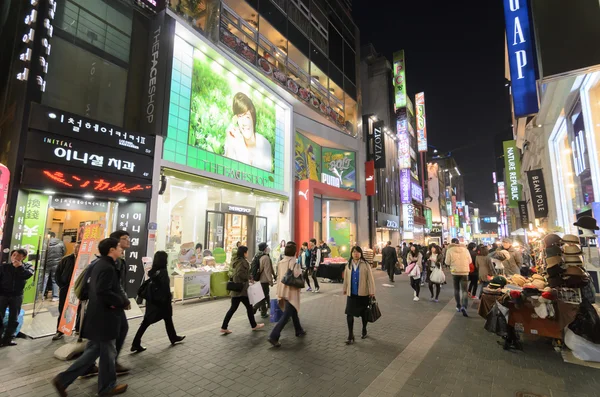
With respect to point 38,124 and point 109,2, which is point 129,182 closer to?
point 38,124

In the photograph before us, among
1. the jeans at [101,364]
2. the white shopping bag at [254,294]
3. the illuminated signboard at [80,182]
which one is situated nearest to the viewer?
the jeans at [101,364]

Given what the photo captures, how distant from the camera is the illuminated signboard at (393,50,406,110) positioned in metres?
35.0

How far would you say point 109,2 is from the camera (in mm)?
10734

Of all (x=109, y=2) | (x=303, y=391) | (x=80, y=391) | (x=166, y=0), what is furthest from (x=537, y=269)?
(x=109, y=2)

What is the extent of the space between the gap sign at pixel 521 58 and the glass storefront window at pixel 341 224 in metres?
14.2

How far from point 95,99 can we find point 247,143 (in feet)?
21.7

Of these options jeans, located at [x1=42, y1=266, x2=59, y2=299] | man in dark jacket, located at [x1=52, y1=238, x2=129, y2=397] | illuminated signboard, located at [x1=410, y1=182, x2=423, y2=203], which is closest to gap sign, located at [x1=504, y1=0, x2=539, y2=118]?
man in dark jacket, located at [x1=52, y1=238, x2=129, y2=397]

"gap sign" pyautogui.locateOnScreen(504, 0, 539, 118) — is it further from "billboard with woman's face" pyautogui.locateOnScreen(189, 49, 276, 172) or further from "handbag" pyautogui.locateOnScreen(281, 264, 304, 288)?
"billboard with woman's face" pyautogui.locateOnScreen(189, 49, 276, 172)

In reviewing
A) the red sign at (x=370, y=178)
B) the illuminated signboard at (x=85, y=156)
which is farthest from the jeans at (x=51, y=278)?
the red sign at (x=370, y=178)

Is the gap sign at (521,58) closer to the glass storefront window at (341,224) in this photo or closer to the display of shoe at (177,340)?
the display of shoe at (177,340)

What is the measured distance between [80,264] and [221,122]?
9.18 meters


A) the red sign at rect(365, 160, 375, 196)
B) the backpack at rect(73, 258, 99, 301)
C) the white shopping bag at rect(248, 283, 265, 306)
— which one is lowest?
the white shopping bag at rect(248, 283, 265, 306)

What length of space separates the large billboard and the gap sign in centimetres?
1072

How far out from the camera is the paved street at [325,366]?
3.93 meters
